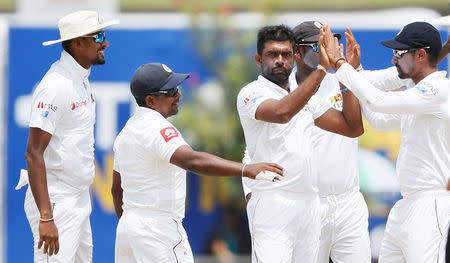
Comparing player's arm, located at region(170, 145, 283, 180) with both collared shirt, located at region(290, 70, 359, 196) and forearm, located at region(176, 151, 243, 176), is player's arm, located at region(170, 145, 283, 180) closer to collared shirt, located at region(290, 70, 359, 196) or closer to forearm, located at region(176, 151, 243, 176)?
forearm, located at region(176, 151, 243, 176)

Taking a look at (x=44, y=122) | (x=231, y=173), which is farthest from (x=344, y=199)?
(x=44, y=122)

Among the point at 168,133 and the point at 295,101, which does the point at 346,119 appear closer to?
the point at 295,101

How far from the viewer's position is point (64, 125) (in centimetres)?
598

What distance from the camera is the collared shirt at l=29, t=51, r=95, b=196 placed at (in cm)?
589

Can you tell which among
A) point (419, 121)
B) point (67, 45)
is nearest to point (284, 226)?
point (419, 121)

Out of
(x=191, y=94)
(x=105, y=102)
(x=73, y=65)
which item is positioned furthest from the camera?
(x=191, y=94)

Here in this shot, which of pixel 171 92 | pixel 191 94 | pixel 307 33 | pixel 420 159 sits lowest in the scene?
pixel 191 94

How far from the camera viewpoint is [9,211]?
27.0 feet

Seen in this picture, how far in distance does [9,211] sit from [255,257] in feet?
10.5

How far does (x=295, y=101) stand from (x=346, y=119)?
0.70 metres

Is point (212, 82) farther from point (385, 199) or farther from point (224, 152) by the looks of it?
point (385, 199)

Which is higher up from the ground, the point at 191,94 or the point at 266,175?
the point at 266,175

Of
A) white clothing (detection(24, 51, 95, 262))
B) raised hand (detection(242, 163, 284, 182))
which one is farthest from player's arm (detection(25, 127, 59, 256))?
raised hand (detection(242, 163, 284, 182))

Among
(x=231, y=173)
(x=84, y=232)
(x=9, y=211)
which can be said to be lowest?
(x=9, y=211)
